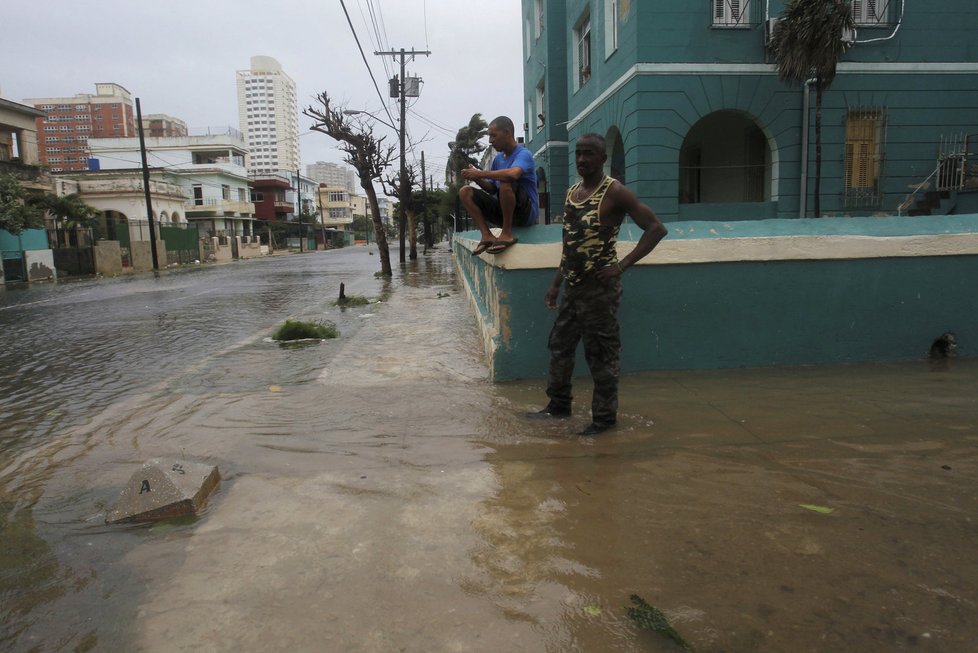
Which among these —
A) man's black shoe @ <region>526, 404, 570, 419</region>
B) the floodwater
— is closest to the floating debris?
the floodwater

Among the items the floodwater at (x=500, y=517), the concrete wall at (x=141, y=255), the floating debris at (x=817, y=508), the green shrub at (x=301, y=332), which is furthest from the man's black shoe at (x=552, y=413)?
the concrete wall at (x=141, y=255)

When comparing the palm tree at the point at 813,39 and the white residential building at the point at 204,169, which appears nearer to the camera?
the palm tree at the point at 813,39

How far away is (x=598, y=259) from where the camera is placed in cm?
364

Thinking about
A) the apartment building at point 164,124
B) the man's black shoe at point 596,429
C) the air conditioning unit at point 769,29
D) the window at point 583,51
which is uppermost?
the apartment building at point 164,124

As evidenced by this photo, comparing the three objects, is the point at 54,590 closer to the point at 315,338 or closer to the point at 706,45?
the point at 315,338

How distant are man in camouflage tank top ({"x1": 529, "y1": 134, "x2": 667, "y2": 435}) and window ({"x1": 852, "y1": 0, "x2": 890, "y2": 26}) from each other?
13712mm

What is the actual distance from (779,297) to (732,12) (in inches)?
433

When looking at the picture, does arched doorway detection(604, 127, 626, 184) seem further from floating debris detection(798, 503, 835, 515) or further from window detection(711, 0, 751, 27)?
floating debris detection(798, 503, 835, 515)

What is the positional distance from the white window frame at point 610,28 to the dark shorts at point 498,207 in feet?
39.0

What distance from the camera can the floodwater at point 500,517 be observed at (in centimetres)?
199

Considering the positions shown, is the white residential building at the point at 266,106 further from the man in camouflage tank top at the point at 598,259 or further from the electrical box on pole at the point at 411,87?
the man in camouflage tank top at the point at 598,259

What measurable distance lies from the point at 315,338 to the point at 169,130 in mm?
85346

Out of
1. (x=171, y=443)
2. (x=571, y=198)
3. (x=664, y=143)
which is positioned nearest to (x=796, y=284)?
(x=571, y=198)

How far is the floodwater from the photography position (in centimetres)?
199
